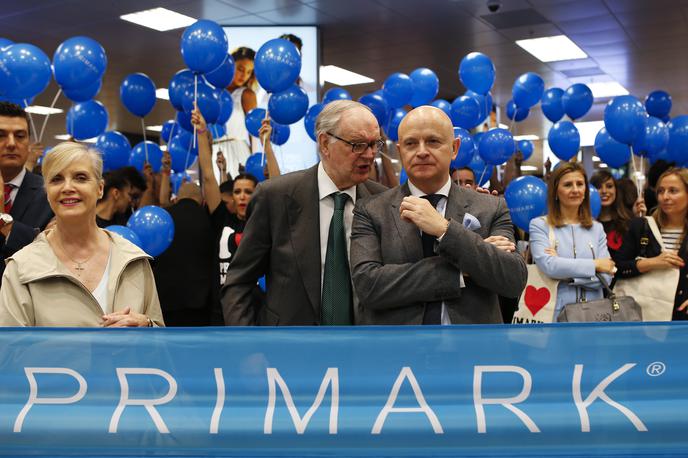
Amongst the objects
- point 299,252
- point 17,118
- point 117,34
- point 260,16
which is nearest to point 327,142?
point 299,252

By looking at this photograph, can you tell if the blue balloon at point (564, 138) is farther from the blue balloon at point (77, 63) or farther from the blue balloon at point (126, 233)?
the blue balloon at point (126, 233)

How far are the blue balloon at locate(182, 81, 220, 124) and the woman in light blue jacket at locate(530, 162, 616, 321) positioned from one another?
2538mm

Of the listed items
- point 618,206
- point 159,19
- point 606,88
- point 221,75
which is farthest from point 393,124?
point 606,88

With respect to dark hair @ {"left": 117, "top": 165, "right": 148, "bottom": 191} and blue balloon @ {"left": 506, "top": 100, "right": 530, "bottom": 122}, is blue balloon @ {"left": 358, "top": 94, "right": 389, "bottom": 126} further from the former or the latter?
blue balloon @ {"left": 506, "top": 100, "right": 530, "bottom": 122}

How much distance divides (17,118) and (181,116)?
2729 mm

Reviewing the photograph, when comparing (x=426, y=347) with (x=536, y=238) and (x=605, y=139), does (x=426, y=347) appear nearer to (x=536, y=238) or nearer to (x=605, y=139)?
(x=536, y=238)

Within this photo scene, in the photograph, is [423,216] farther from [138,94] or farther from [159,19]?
[159,19]

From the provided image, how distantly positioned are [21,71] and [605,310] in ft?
11.1

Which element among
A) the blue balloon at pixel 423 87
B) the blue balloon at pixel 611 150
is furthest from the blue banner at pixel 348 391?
the blue balloon at pixel 611 150

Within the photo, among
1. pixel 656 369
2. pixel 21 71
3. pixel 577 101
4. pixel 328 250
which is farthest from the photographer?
pixel 577 101

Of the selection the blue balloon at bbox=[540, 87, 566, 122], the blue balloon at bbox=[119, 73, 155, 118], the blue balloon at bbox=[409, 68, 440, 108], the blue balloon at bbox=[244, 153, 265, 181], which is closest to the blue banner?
the blue balloon at bbox=[244, 153, 265, 181]

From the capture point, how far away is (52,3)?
769 centimetres

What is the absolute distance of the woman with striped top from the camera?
3.86 meters

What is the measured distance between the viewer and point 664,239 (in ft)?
13.2
